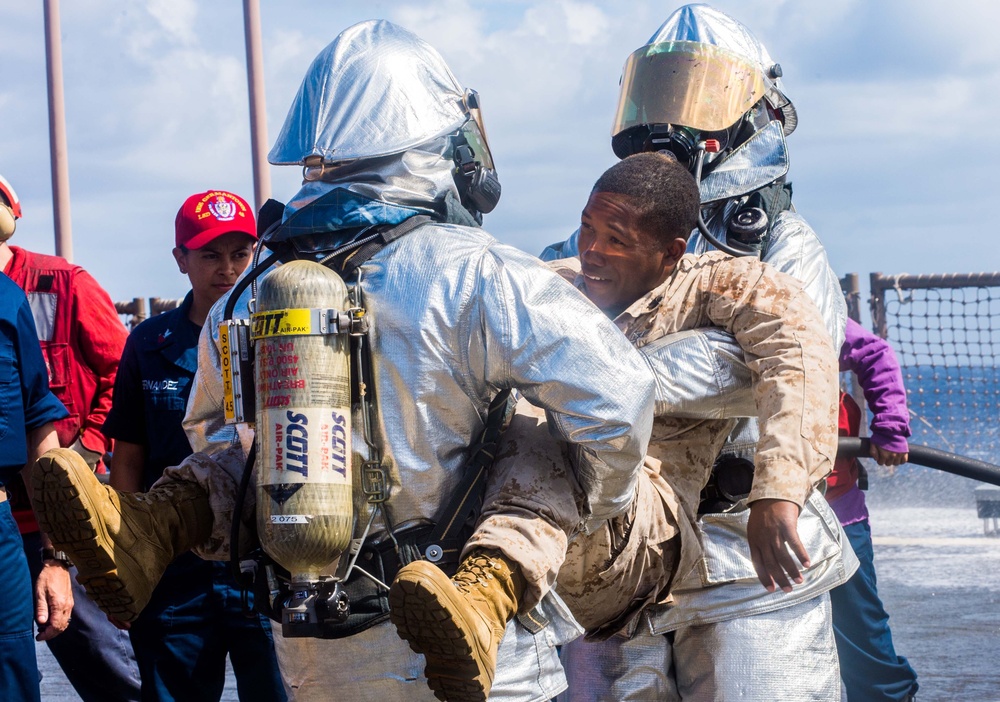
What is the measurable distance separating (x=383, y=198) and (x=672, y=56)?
1529 mm

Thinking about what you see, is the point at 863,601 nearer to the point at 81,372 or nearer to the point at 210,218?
the point at 210,218

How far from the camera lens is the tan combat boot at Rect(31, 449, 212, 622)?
2346 millimetres

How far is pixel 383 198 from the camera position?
2541mm

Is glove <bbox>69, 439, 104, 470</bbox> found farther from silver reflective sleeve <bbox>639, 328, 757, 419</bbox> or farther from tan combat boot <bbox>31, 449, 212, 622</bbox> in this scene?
silver reflective sleeve <bbox>639, 328, 757, 419</bbox>

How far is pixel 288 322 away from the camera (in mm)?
2352

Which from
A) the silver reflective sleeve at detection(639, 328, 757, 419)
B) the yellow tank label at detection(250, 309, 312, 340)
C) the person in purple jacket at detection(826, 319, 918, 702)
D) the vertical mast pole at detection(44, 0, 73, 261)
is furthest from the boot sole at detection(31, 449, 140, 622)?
the vertical mast pole at detection(44, 0, 73, 261)

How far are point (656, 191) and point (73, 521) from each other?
1475 mm

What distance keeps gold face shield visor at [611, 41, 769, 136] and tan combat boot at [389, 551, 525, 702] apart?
176 cm

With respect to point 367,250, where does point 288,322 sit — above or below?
below

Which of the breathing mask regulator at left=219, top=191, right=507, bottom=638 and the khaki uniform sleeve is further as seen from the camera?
the khaki uniform sleeve

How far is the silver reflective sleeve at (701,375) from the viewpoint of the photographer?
111 inches

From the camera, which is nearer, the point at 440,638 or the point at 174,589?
the point at 440,638

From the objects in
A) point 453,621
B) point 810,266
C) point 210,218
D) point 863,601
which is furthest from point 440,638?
point 863,601

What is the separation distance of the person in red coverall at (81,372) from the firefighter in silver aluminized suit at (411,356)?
1.95m
